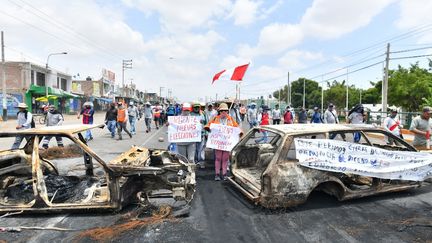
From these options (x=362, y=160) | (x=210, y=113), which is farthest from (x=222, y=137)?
(x=210, y=113)

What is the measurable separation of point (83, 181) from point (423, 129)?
23.4ft

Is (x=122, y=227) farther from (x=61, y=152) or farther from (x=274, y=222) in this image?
(x=61, y=152)

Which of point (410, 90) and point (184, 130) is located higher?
point (410, 90)

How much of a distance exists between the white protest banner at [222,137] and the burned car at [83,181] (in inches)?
38.9

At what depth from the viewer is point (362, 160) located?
212 inches

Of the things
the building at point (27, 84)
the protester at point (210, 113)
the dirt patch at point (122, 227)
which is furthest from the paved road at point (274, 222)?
the building at point (27, 84)

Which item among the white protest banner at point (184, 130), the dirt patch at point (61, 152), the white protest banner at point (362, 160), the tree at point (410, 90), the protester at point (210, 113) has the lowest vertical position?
the dirt patch at point (61, 152)

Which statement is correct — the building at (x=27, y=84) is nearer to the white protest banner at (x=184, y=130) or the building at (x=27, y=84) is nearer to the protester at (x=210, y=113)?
the protester at (x=210, y=113)

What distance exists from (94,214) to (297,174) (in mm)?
3029

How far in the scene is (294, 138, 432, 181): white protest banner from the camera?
16.7 feet

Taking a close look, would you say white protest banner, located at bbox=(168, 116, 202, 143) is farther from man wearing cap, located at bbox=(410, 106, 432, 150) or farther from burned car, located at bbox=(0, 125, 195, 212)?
man wearing cap, located at bbox=(410, 106, 432, 150)

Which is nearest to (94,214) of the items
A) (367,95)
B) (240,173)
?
(240,173)

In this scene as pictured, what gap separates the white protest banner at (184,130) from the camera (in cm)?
713

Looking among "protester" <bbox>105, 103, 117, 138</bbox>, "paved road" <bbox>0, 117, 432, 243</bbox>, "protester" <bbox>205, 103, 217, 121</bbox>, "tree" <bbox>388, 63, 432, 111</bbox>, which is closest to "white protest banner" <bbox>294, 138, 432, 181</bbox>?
"paved road" <bbox>0, 117, 432, 243</bbox>
